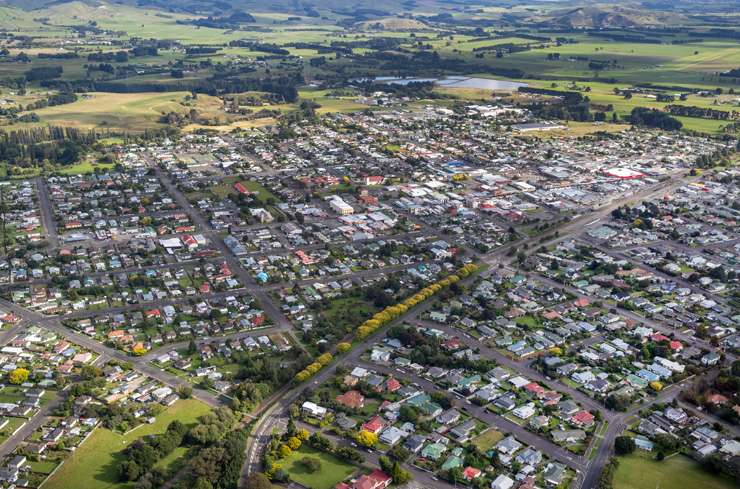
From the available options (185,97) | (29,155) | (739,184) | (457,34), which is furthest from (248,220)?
(457,34)

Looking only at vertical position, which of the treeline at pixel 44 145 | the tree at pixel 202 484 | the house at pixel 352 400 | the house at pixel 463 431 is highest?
the treeline at pixel 44 145

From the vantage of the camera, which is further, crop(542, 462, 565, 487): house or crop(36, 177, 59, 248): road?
crop(36, 177, 59, 248): road

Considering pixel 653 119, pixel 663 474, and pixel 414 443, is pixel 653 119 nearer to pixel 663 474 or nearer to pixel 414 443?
pixel 663 474

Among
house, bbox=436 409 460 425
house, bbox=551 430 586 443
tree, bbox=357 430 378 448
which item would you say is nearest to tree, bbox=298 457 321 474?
tree, bbox=357 430 378 448

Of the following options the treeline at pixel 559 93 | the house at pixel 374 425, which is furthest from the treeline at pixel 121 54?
the house at pixel 374 425

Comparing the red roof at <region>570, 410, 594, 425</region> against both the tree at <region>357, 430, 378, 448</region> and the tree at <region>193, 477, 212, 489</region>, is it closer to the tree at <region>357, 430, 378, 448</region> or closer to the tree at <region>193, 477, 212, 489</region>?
Answer: the tree at <region>357, 430, 378, 448</region>

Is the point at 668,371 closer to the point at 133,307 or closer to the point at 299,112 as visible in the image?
the point at 133,307

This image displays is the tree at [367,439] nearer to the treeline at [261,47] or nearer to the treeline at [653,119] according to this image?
the treeline at [653,119]
